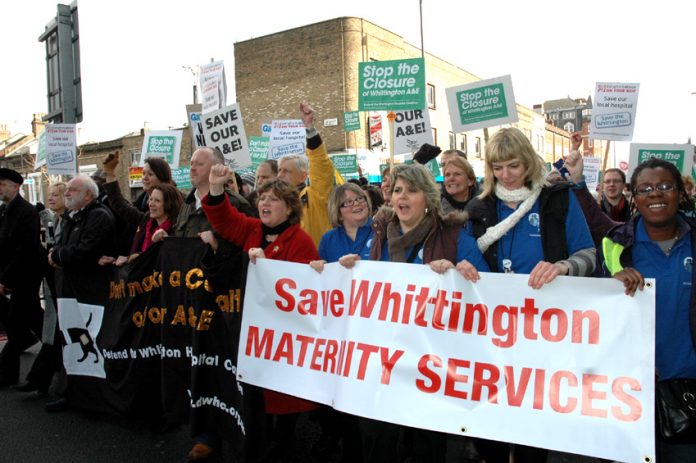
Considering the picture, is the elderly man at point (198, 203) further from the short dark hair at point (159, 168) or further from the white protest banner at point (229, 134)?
the white protest banner at point (229, 134)

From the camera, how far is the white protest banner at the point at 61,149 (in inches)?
317

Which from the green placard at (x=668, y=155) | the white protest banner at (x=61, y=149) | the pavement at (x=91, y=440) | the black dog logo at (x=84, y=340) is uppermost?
the white protest banner at (x=61, y=149)

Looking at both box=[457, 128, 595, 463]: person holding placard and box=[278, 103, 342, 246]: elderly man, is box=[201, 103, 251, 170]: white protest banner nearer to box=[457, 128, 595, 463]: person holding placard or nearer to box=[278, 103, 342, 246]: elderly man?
box=[278, 103, 342, 246]: elderly man

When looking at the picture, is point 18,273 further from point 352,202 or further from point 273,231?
point 352,202

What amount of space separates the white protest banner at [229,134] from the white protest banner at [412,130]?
2.61m

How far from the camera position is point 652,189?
2.53 m

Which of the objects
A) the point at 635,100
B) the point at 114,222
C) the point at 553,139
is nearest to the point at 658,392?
the point at 114,222

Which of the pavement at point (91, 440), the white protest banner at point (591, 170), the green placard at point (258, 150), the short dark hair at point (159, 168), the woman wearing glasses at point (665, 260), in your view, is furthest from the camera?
the green placard at point (258, 150)

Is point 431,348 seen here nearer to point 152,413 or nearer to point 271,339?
point 271,339

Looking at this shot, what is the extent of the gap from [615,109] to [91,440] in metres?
7.80

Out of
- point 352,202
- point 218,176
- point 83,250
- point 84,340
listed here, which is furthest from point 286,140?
point 218,176

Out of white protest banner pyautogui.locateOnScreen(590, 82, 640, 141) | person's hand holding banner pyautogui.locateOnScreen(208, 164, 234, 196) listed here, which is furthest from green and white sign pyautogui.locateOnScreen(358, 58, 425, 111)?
person's hand holding banner pyautogui.locateOnScreen(208, 164, 234, 196)

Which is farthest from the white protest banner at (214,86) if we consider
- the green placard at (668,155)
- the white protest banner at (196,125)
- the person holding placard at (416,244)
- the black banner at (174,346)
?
the green placard at (668,155)

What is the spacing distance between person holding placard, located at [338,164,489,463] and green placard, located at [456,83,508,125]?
4.70 m
